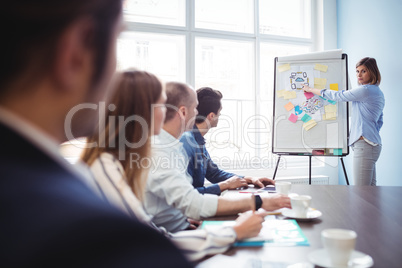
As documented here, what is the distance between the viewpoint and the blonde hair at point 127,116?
3.18 ft

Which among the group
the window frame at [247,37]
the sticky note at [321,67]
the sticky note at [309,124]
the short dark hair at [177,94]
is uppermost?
the window frame at [247,37]

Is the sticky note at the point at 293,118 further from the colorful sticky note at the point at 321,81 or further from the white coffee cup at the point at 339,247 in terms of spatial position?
the white coffee cup at the point at 339,247

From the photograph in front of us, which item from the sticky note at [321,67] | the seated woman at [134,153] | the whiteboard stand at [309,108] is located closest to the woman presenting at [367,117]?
the whiteboard stand at [309,108]

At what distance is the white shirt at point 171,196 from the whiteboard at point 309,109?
85.5 inches

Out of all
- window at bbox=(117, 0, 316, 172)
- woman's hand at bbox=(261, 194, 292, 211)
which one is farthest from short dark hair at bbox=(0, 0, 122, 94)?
window at bbox=(117, 0, 316, 172)

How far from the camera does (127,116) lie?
980mm

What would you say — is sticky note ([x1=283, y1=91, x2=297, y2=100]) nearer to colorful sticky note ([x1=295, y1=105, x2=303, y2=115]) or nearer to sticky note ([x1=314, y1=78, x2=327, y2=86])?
colorful sticky note ([x1=295, y1=105, x2=303, y2=115])

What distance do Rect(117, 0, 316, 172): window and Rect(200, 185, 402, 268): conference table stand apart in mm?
2176

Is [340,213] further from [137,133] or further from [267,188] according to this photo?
[137,133]

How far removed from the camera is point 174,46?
3711 mm

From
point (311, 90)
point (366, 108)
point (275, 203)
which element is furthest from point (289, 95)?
point (275, 203)

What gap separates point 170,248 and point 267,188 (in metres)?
1.51

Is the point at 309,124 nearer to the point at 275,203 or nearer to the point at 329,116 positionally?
the point at 329,116

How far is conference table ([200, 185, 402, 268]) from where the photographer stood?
796mm
